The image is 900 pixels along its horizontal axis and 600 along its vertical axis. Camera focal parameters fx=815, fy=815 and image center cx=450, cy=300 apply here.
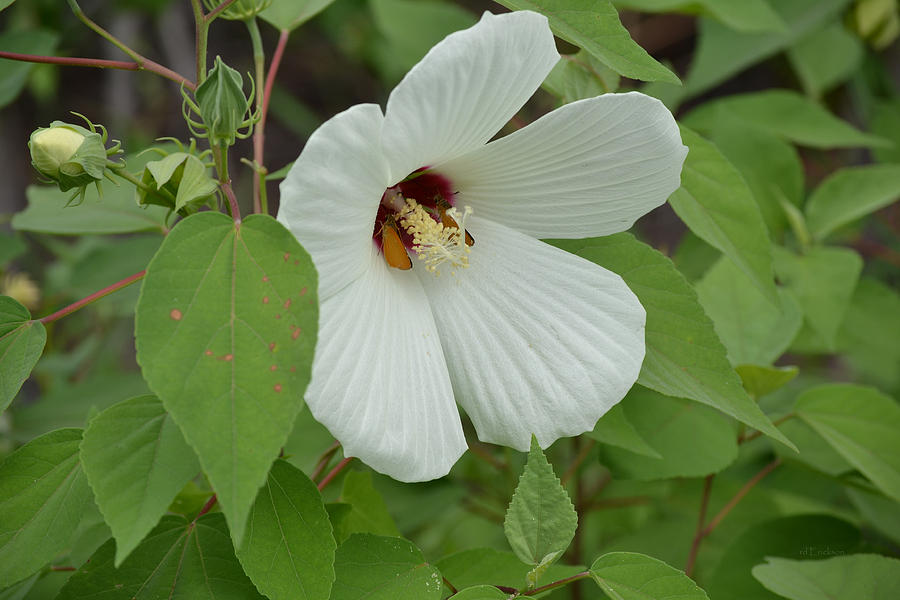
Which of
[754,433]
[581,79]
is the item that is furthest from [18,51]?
[754,433]

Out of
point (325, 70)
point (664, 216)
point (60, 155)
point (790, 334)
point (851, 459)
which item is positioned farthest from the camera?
point (325, 70)

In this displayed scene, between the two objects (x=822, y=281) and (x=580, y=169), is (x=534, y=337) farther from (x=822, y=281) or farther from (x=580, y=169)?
(x=822, y=281)

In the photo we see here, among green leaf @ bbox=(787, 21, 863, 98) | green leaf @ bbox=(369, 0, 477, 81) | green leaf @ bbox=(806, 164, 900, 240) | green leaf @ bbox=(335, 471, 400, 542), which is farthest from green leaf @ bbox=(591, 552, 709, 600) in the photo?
green leaf @ bbox=(787, 21, 863, 98)

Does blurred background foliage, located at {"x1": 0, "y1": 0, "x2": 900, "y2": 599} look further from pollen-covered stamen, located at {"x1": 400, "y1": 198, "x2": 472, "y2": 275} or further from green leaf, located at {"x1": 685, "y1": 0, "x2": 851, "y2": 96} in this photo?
pollen-covered stamen, located at {"x1": 400, "y1": 198, "x2": 472, "y2": 275}

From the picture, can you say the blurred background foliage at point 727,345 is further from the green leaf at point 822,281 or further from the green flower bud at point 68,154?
the green flower bud at point 68,154

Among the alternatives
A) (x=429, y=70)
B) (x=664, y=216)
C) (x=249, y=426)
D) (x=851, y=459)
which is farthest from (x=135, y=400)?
(x=664, y=216)

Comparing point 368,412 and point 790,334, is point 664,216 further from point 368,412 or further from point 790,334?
point 368,412
